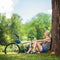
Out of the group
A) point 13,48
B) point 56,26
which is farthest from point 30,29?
point 56,26

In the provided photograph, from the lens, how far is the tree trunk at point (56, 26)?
25.9 ft

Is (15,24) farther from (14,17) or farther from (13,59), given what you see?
(13,59)

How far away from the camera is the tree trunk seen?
7891 millimetres

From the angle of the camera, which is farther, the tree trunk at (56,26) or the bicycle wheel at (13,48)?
the bicycle wheel at (13,48)

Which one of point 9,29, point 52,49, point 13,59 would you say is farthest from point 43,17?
point 13,59

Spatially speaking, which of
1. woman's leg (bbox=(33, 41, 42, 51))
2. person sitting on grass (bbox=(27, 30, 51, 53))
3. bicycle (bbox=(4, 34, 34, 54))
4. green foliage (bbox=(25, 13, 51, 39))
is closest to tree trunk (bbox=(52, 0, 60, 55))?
person sitting on grass (bbox=(27, 30, 51, 53))

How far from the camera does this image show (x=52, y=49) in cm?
814

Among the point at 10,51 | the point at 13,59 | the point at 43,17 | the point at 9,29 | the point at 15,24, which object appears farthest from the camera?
the point at 43,17

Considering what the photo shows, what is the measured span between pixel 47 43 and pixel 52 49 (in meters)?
0.67

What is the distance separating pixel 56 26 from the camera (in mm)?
7957

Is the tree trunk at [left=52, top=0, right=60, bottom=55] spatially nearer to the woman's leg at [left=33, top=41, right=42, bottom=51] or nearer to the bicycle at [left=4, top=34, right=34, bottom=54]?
the woman's leg at [left=33, top=41, right=42, bottom=51]

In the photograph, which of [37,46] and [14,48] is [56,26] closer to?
[37,46]

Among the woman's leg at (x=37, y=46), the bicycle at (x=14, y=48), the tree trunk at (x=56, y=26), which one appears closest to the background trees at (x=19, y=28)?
the bicycle at (x=14, y=48)

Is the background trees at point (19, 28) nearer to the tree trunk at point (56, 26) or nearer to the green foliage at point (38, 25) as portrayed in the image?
the green foliage at point (38, 25)
